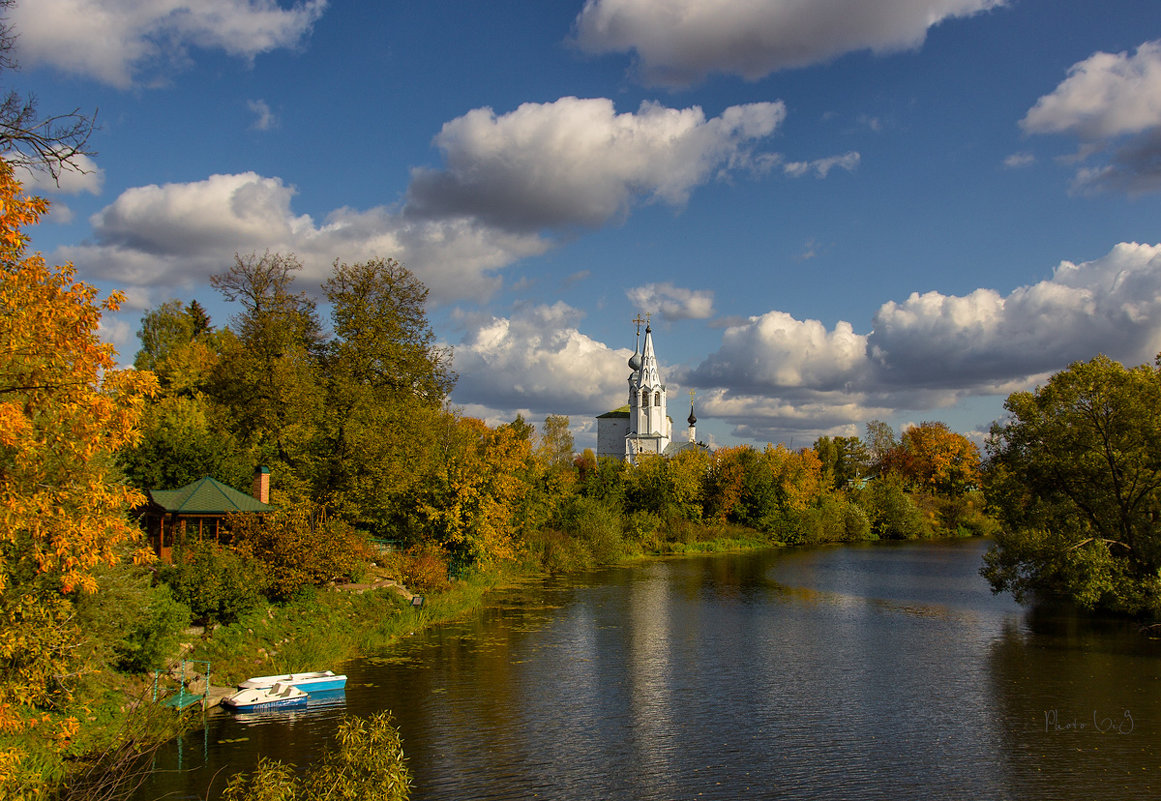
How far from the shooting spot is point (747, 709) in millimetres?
22844

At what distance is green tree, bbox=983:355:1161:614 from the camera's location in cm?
3191

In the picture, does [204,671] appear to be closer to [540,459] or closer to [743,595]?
[743,595]

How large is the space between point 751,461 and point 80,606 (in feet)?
252

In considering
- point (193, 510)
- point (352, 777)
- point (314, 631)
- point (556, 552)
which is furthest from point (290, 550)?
point (556, 552)

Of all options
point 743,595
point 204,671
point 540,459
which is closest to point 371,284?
point 540,459

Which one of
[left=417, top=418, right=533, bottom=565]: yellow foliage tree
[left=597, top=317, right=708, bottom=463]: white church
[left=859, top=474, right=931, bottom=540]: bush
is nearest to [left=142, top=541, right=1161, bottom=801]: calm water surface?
[left=417, top=418, right=533, bottom=565]: yellow foliage tree

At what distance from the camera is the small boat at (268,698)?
2159cm

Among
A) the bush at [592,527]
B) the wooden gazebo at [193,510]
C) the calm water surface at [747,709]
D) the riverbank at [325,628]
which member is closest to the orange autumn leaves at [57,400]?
the calm water surface at [747,709]

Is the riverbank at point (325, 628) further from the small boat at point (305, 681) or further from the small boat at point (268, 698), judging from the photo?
the small boat at point (268, 698)

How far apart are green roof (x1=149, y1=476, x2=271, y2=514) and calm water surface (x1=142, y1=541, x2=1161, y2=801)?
905cm

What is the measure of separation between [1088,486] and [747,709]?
22632mm

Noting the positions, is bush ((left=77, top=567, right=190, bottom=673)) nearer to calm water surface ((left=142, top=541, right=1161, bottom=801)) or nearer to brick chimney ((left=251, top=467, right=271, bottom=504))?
calm water surface ((left=142, top=541, right=1161, bottom=801))

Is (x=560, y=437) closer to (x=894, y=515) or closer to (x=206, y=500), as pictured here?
(x=894, y=515)

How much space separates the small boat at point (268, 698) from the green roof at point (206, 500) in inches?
427
